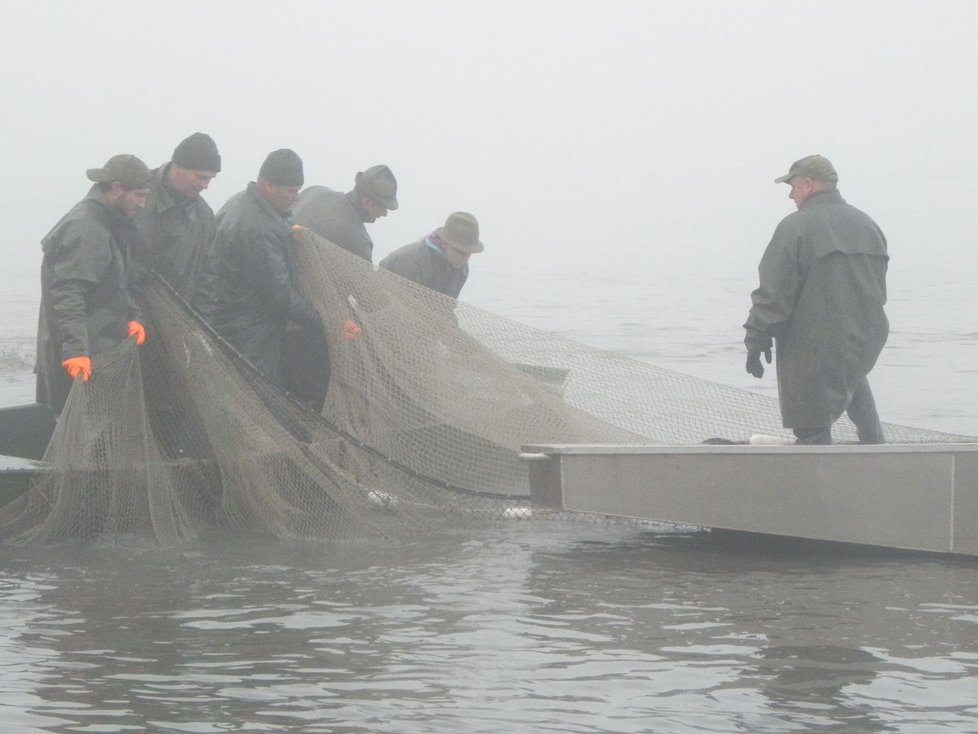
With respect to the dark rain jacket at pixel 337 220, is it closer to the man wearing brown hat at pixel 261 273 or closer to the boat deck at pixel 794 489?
the man wearing brown hat at pixel 261 273

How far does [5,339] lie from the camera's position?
18891 millimetres

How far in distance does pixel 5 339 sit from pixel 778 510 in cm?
1429

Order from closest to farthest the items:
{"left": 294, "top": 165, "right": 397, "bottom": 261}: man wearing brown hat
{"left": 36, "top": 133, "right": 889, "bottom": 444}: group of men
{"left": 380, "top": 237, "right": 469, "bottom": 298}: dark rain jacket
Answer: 1. {"left": 36, "top": 133, "right": 889, "bottom": 444}: group of men
2. {"left": 294, "top": 165, "right": 397, "bottom": 261}: man wearing brown hat
3. {"left": 380, "top": 237, "right": 469, "bottom": 298}: dark rain jacket

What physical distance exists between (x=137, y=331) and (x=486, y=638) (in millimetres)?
2429

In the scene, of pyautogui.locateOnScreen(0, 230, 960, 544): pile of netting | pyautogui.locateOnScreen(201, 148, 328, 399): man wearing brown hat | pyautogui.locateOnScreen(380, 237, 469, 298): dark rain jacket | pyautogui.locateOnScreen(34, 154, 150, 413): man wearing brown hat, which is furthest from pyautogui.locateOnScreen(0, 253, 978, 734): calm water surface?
pyautogui.locateOnScreen(380, 237, 469, 298): dark rain jacket

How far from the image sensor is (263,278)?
7.38 meters

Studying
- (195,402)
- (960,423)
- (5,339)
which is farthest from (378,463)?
(5,339)

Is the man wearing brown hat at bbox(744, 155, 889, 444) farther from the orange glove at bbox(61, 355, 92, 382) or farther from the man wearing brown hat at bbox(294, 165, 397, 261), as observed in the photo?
the orange glove at bbox(61, 355, 92, 382)

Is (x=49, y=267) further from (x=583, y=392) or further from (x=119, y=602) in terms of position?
(x=583, y=392)

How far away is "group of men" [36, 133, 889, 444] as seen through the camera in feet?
22.3

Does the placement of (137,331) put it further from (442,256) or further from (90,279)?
(442,256)

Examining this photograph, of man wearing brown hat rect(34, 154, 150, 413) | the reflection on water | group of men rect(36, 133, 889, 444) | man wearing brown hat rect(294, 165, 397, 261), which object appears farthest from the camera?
man wearing brown hat rect(294, 165, 397, 261)

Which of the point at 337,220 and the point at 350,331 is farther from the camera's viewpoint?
the point at 337,220

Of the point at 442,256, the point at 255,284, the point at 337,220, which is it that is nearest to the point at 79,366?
the point at 255,284
